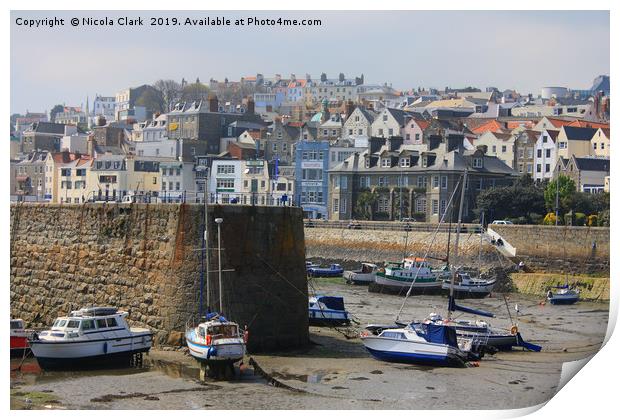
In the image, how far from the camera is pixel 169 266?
22.0m

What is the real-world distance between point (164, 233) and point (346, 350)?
182 inches

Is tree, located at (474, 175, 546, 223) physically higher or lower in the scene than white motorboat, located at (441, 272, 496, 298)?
higher

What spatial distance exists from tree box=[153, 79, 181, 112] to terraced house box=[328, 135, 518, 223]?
172 feet

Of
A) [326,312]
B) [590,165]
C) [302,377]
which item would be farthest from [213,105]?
[302,377]

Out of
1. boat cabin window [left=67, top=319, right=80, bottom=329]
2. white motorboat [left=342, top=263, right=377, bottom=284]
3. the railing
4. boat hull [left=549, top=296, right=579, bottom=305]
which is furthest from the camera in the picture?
the railing

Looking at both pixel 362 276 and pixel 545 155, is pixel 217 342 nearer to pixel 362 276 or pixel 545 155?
pixel 362 276

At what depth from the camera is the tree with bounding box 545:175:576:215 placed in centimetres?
5888

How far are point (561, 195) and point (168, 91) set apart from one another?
69.8 meters

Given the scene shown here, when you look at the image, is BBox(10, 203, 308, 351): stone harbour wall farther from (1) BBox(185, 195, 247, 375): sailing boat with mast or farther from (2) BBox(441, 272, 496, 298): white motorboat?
(2) BBox(441, 272, 496, 298): white motorboat

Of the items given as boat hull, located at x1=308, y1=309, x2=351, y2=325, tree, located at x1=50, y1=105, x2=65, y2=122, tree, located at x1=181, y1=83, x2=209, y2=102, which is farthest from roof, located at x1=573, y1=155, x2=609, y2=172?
tree, located at x1=50, y1=105, x2=65, y2=122

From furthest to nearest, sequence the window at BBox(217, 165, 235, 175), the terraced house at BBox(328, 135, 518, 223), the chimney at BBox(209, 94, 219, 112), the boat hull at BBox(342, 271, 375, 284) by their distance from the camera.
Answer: the chimney at BBox(209, 94, 219, 112) < the window at BBox(217, 165, 235, 175) < the terraced house at BBox(328, 135, 518, 223) < the boat hull at BBox(342, 271, 375, 284)

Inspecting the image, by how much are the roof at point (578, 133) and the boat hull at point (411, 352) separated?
173 ft

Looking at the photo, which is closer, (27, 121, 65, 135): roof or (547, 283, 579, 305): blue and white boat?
(547, 283, 579, 305): blue and white boat

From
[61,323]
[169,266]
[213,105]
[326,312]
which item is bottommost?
[326,312]
